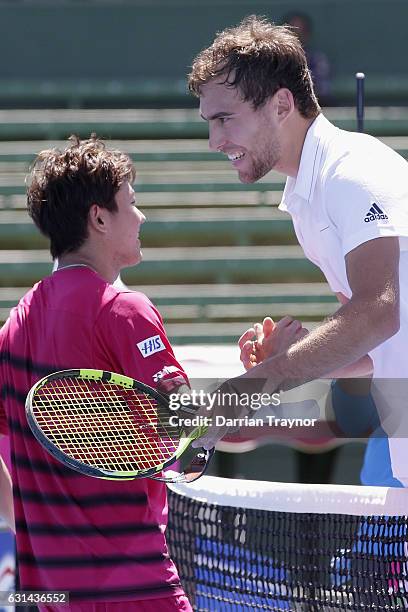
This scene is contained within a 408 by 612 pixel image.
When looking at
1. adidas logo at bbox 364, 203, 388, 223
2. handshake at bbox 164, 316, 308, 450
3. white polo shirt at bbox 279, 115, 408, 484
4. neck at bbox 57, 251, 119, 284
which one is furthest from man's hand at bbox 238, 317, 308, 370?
neck at bbox 57, 251, 119, 284

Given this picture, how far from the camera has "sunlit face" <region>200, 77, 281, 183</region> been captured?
256cm

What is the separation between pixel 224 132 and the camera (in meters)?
2.59

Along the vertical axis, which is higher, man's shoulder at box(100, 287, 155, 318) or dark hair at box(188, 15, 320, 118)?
dark hair at box(188, 15, 320, 118)

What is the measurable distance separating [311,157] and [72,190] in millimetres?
609

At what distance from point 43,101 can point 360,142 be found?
6.99 metres

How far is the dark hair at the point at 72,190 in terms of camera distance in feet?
7.62

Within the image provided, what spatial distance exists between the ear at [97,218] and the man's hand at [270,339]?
48cm

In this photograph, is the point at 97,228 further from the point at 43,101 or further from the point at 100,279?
the point at 43,101

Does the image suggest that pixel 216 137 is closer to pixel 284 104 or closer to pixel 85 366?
pixel 284 104

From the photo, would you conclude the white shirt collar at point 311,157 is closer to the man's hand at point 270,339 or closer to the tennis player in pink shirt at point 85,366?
the man's hand at point 270,339

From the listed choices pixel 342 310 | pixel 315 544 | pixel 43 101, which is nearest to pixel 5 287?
pixel 43 101

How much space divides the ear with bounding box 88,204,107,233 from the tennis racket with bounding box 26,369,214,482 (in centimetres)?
35

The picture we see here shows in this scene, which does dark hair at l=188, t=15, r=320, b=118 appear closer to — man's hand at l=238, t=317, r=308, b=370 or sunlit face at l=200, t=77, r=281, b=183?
sunlit face at l=200, t=77, r=281, b=183

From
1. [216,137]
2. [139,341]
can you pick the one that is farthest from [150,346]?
[216,137]
